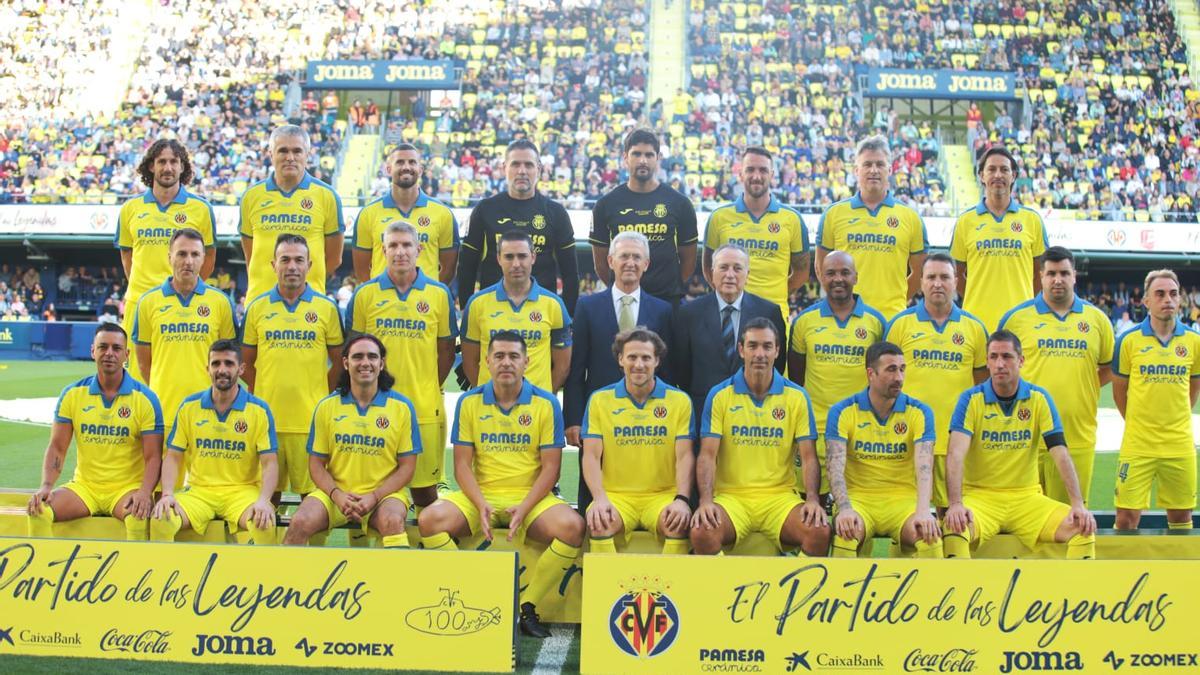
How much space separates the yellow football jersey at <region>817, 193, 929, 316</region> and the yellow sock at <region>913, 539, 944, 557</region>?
190 cm

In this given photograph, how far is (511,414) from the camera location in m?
5.70

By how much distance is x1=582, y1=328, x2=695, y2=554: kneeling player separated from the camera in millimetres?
5559

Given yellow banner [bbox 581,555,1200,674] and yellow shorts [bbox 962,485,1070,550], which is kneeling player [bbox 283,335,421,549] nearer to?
yellow banner [bbox 581,555,1200,674]

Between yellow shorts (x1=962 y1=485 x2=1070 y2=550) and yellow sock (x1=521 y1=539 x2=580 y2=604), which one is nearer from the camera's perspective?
yellow sock (x1=521 y1=539 x2=580 y2=604)

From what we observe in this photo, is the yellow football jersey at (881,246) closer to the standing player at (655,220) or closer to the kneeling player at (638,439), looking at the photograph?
the standing player at (655,220)

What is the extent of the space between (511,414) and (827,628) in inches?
80.6

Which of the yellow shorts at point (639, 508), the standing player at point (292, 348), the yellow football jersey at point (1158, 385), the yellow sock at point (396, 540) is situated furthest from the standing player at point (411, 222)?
the yellow football jersey at point (1158, 385)

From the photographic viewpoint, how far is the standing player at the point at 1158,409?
6.76 meters

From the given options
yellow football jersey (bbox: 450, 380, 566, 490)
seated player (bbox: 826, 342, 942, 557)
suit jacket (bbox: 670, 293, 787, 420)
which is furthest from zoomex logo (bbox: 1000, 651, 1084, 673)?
yellow football jersey (bbox: 450, 380, 566, 490)

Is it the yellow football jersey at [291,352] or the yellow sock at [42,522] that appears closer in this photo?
the yellow sock at [42,522]

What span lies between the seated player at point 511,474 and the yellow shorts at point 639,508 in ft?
0.87

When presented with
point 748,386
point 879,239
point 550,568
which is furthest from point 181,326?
point 879,239

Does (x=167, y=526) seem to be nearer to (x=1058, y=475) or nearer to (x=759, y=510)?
(x=759, y=510)

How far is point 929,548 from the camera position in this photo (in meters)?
5.28
